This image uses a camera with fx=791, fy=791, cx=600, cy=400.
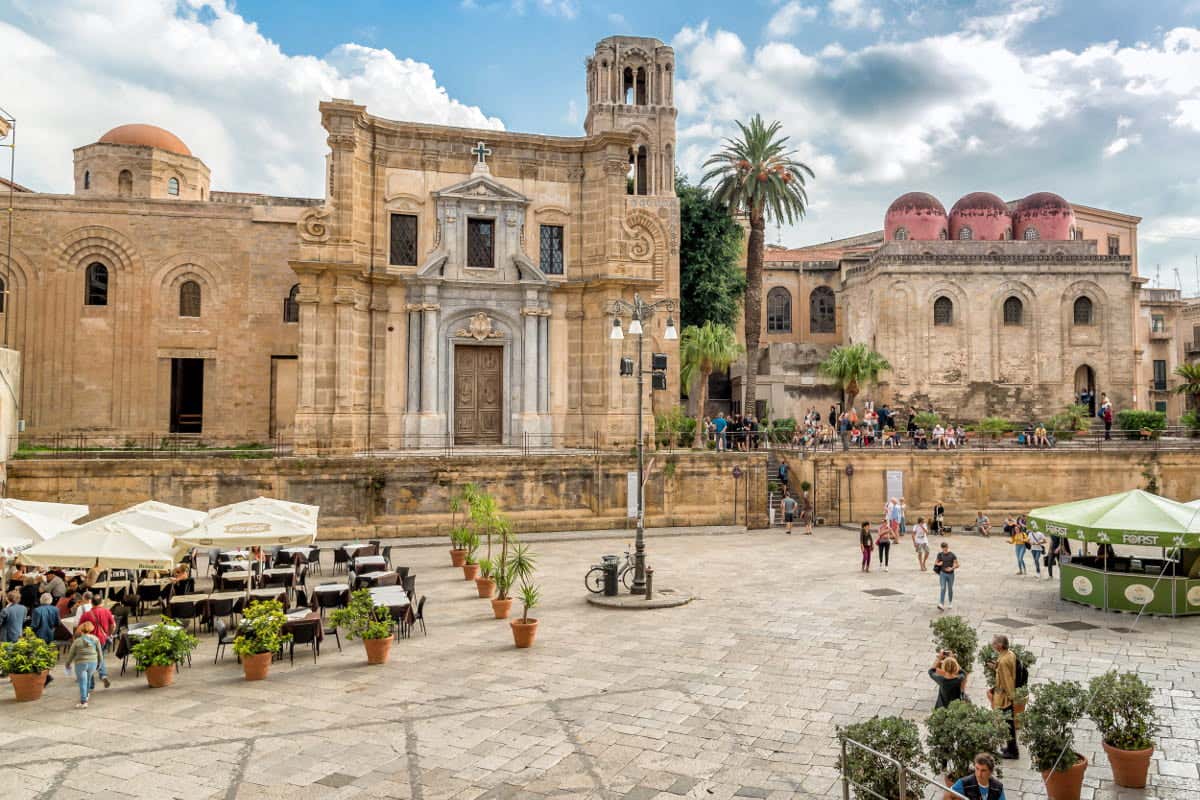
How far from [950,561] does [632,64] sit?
110ft

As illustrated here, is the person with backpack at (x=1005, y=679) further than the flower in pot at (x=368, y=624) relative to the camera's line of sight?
No

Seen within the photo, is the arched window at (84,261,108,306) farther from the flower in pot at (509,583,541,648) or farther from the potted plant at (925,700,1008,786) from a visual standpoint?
the potted plant at (925,700,1008,786)

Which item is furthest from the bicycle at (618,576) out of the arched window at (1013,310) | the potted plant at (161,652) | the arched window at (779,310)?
the arched window at (779,310)

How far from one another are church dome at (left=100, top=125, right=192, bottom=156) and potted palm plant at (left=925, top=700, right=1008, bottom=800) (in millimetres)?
44758

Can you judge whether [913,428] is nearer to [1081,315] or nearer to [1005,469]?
[1005,469]

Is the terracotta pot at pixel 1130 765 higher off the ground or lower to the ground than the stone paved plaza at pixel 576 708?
higher

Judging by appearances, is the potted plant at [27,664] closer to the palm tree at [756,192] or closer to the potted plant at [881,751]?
the potted plant at [881,751]

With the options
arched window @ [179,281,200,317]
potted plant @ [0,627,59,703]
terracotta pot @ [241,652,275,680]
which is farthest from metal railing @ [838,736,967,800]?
arched window @ [179,281,200,317]

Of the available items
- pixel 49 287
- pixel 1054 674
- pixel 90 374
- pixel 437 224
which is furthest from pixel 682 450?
pixel 49 287

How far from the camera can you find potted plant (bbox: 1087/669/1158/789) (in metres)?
7.84

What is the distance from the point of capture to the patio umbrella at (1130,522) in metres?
14.8

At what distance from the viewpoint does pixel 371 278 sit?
26.8 metres

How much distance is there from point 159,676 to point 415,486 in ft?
43.1

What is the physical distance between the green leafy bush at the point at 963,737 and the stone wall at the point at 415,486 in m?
18.4
